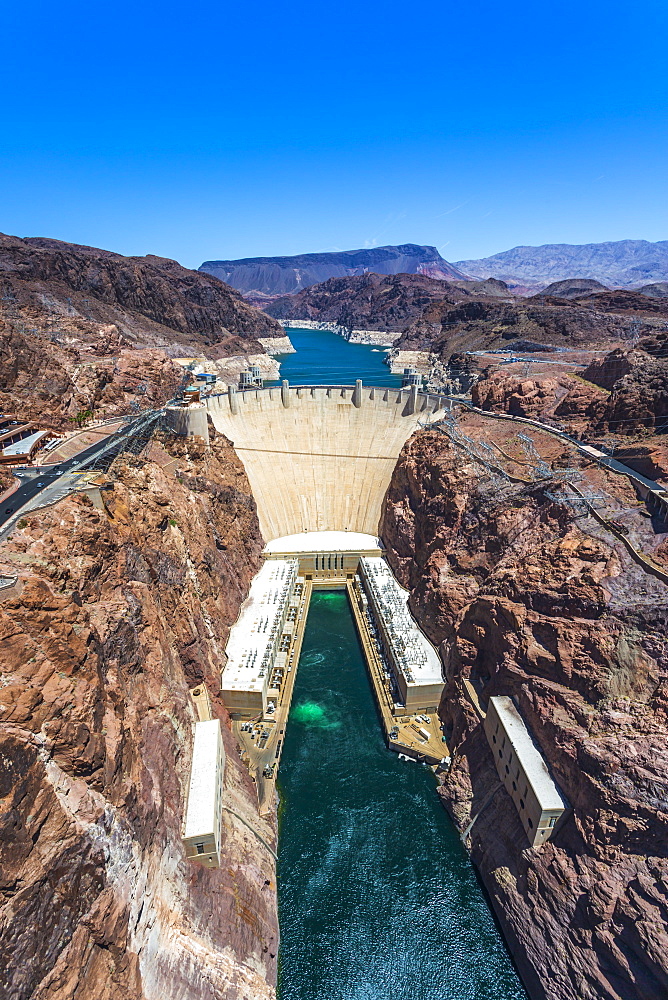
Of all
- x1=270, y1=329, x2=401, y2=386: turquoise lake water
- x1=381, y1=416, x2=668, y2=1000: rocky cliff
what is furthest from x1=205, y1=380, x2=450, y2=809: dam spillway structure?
x1=270, y1=329, x2=401, y2=386: turquoise lake water

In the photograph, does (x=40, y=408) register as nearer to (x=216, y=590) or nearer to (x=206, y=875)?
(x=216, y=590)

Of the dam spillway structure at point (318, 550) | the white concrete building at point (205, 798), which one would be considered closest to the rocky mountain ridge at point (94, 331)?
the dam spillway structure at point (318, 550)

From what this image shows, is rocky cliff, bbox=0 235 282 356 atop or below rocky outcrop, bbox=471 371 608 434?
atop

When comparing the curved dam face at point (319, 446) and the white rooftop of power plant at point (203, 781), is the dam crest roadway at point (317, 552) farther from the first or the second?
the white rooftop of power plant at point (203, 781)

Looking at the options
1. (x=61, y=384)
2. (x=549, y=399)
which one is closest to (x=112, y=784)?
(x=61, y=384)

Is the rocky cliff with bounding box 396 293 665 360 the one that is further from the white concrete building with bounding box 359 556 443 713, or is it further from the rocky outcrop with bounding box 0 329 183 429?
the rocky outcrop with bounding box 0 329 183 429

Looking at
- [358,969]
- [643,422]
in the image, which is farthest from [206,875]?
[643,422]
